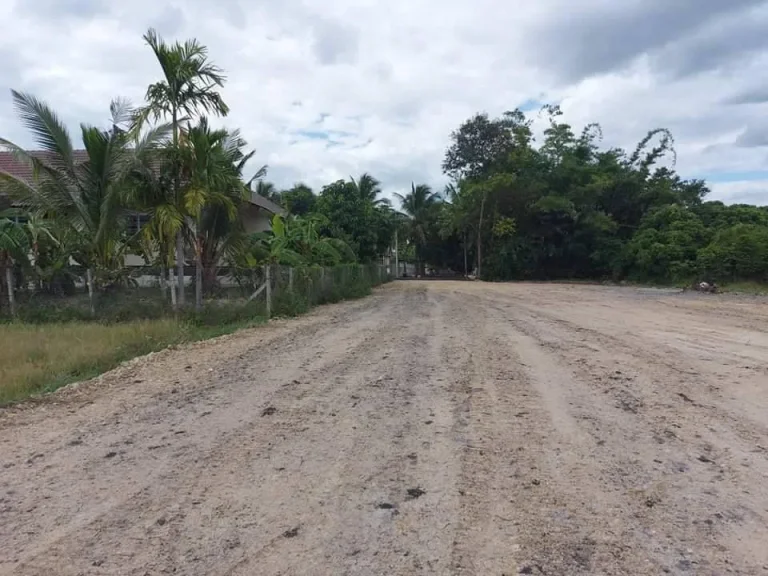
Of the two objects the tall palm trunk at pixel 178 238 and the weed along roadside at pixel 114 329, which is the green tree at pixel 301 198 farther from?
the tall palm trunk at pixel 178 238

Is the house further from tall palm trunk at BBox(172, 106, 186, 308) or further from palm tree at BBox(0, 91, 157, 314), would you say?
tall palm trunk at BBox(172, 106, 186, 308)

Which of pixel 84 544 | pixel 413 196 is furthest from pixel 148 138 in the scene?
pixel 413 196

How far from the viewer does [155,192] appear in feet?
42.1

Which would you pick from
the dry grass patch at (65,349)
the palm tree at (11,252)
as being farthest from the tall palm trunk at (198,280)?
the palm tree at (11,252)

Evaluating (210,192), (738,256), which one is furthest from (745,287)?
(210,192)

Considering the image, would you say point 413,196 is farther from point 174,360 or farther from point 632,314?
point 174,360

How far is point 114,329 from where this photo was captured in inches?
444

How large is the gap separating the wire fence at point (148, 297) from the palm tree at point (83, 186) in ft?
1.19

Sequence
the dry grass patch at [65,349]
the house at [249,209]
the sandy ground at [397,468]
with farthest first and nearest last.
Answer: the house at [249,209] → the dry grass patch at [65,349] → the sandy ground at [397,468]

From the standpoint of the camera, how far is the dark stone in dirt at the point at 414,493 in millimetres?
3834

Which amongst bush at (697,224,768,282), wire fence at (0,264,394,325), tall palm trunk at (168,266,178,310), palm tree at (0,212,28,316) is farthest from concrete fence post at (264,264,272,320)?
bush at (697,224,768,282)

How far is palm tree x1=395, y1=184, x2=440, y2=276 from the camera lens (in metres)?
55.2

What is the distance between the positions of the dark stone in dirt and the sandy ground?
0.06 feet

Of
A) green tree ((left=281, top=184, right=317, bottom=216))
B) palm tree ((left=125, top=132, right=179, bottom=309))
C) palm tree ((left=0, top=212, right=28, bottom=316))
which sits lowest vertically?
palm tree ((left=0, top=212, right=28, bottom=316))
